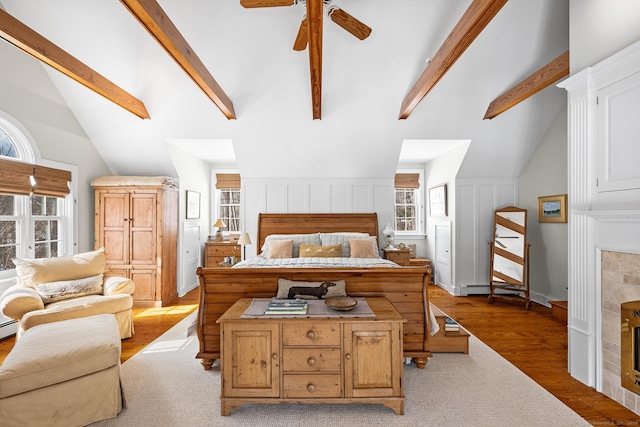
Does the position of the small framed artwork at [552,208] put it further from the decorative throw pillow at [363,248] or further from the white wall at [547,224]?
the decorative throw pillow at [363,248]

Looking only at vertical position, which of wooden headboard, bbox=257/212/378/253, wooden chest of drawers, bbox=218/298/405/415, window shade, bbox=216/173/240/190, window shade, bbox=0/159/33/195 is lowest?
wooden chest of drawers, bbox=218/298/405/415

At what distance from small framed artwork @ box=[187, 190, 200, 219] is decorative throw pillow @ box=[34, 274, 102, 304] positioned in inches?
79.5

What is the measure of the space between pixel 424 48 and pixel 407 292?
270 cm

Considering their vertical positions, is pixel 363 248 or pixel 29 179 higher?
pixel 29 179

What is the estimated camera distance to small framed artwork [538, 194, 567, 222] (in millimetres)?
4180

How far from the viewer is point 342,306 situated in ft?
7.20

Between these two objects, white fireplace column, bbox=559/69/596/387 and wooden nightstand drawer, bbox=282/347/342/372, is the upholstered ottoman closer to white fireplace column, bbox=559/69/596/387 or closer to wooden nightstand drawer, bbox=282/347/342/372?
wooden nightstand drawer, bbox=282/347/342/372

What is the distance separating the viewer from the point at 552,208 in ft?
14.4

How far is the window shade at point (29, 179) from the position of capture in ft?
10.7

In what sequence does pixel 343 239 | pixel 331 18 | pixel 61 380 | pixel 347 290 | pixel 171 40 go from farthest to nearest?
pixel 343 239 < pixel 347 290 < pixel 171 40 < pixel 331 18 < pixel 61 380

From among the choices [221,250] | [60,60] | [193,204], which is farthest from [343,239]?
[60,60]

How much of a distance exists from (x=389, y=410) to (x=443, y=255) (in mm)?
3870

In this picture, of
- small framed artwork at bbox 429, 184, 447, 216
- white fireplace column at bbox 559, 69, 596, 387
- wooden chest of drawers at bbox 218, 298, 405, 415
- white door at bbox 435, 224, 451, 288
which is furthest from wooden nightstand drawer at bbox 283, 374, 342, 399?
small framed artwork at bbox 429, 184, 447, 216

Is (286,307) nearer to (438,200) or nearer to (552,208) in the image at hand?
(552,208)
